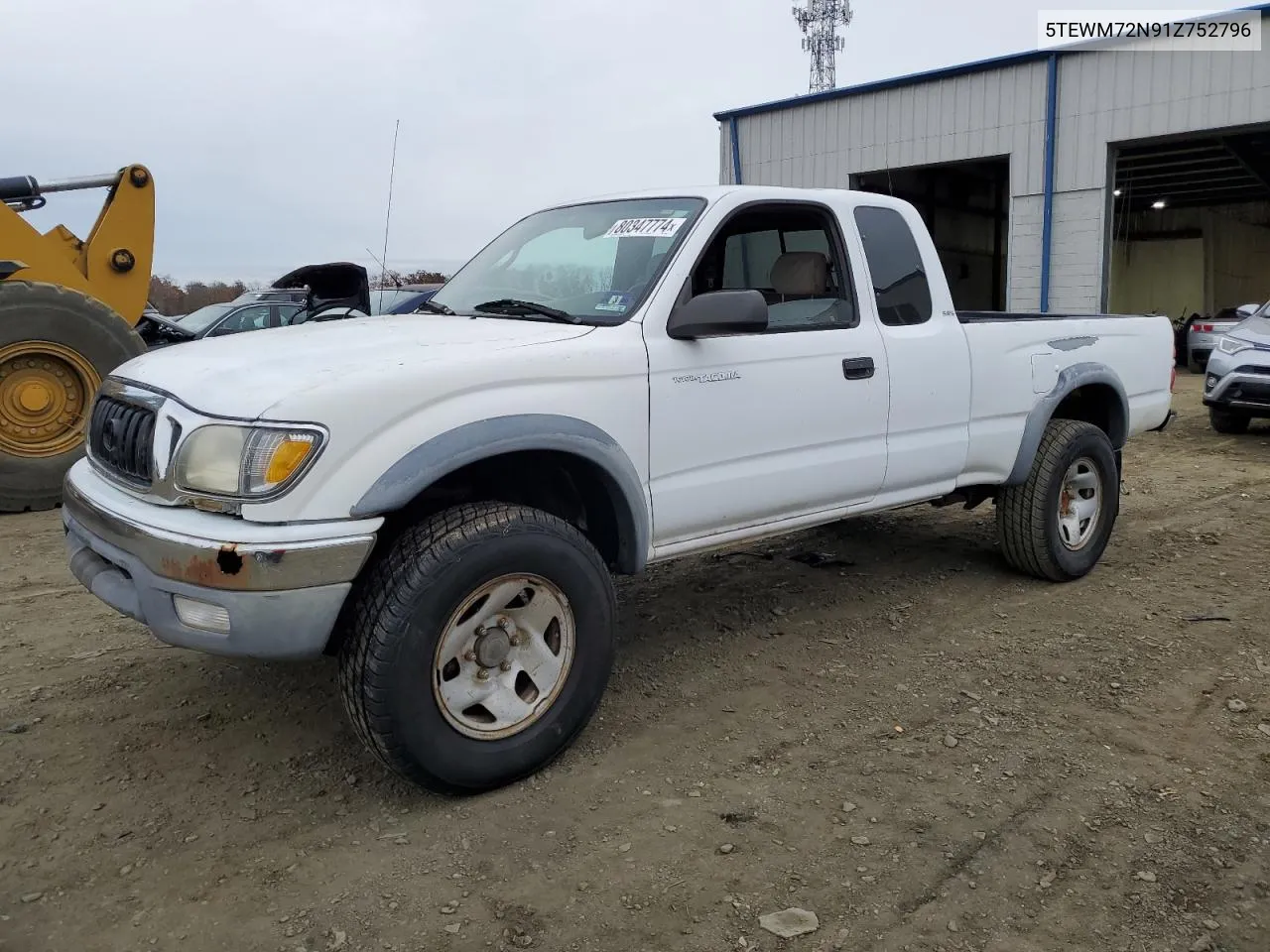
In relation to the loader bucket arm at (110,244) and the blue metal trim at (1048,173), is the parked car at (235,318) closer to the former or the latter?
the loader bucket arm at (110,244)

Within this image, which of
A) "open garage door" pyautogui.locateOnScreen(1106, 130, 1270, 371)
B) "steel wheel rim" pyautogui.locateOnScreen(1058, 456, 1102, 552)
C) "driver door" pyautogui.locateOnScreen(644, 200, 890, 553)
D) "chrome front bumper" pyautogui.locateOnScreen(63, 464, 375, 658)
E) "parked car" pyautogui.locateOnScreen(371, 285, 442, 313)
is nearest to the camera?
"chrome front bumper" pyautogui.locateOnScreen(63, 464, 375, 658)

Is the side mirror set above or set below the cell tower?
below

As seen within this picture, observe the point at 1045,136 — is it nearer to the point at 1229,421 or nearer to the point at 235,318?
the point at 1229,421

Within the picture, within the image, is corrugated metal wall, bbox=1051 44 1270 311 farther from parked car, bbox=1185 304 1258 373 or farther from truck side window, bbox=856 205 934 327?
truck side window, bbox=856 205 934 327

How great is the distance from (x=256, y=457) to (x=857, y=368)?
Answer: 240cm

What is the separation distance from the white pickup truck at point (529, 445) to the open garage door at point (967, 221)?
17.9 m

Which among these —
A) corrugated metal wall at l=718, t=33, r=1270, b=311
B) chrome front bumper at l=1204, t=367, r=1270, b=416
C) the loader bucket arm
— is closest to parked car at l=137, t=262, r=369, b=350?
the loader bucket arm

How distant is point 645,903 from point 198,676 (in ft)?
7.53

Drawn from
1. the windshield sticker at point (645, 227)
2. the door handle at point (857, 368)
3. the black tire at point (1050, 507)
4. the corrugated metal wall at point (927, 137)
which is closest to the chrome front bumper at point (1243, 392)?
the black tire at point (1050, 507)

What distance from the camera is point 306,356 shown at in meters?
3.10

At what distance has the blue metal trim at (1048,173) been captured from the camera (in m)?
15.3

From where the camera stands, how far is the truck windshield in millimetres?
3697

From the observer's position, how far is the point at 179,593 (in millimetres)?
2779

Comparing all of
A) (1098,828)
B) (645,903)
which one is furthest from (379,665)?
(1098,828)
